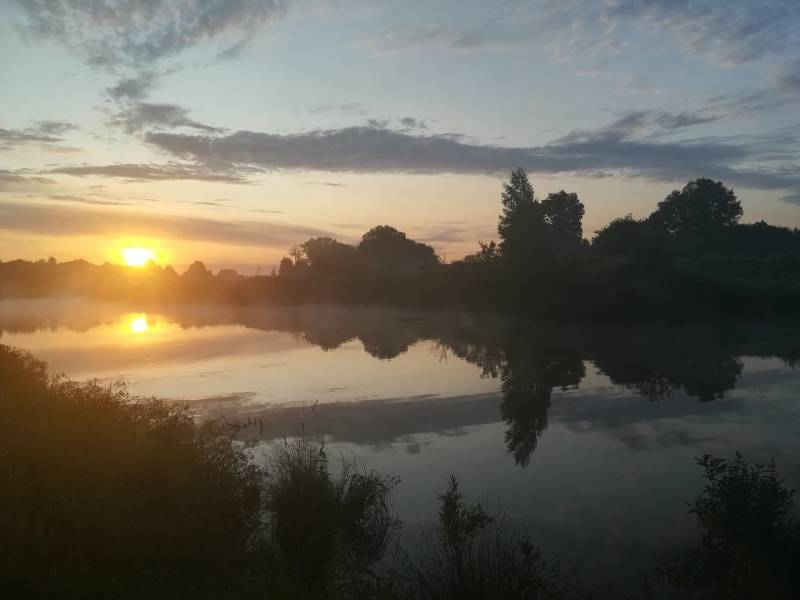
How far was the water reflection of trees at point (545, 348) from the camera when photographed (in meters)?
27.5

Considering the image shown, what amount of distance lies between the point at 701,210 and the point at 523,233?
5471cm

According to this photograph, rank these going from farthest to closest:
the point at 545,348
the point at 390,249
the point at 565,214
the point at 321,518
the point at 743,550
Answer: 1. the point at 390,249
2. the point at 565,214
3. the point at 545,348
4. the point at 321,518
5. the point at 743,550

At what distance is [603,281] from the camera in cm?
6794

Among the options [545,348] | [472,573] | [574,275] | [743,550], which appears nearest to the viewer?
[472,573]

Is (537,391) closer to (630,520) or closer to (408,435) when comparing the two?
(408,435)

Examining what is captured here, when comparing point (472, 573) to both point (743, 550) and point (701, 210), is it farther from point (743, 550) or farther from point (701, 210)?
point (701, 210)

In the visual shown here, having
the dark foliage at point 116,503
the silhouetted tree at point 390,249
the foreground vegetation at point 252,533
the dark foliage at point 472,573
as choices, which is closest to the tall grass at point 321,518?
the foreground vegetation at point 252,533

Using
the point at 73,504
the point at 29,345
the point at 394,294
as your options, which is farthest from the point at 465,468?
the point at 394,294

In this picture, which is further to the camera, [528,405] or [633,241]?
[633,241]

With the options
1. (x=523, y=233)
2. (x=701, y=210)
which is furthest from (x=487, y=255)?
(x=701, y=210)

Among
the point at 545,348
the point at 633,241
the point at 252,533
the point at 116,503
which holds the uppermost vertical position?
the point at 633,241

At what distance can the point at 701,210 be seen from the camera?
11594 cm

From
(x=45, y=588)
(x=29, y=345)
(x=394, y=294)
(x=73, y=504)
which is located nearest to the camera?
(x=45, y=588)

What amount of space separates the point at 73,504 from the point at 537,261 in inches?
2735
